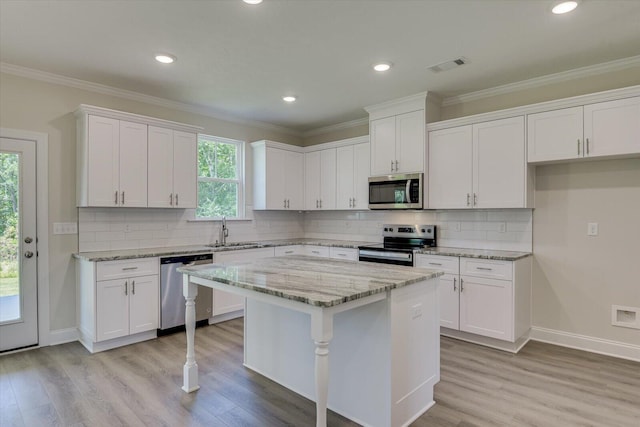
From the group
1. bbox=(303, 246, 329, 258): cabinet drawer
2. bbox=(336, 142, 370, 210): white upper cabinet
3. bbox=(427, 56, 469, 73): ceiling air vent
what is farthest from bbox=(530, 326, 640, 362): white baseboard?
bbox=(427, 56, 469, 73): ceiling air vent

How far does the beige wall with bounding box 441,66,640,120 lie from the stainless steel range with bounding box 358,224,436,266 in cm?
140

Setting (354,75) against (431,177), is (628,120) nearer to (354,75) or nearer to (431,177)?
(431,177)

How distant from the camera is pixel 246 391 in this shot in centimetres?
262

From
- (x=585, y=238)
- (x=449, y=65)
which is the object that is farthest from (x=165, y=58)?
(x=585, y=238)

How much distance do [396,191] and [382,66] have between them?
1.52 m

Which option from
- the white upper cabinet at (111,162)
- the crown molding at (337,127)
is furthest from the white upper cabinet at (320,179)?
the white upper cabinet at (111,162)

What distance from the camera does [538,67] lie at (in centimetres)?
334

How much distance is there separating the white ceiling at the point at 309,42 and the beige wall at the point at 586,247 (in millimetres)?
1042

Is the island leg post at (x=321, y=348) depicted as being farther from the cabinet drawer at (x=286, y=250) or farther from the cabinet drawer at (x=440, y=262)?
the cabinet drawer at (x=286, y=250)

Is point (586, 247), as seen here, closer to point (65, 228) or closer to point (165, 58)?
point (165, 58)

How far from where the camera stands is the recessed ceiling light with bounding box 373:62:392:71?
327 centimetres

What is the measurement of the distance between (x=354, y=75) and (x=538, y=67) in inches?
66.3

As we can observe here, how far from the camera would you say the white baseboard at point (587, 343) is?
320cm

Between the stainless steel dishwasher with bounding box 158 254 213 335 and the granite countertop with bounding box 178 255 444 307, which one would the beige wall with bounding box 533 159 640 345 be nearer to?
the granite countertop with bounding box 178 255 444 307
